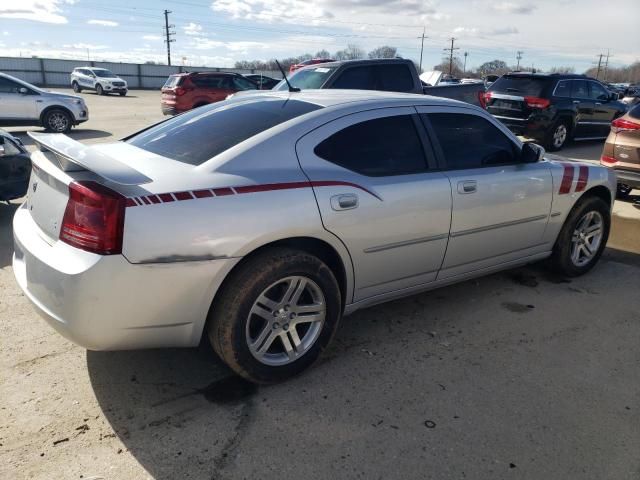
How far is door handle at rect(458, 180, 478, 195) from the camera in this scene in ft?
11.7

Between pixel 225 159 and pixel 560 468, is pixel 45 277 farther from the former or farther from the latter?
pixel 560 468

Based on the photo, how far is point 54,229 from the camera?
2.62m

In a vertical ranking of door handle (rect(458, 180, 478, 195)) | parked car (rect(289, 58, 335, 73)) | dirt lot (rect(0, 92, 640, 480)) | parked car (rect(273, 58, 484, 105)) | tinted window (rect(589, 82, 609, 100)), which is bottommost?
dirt lot (rect(0, 92, 640, 480))

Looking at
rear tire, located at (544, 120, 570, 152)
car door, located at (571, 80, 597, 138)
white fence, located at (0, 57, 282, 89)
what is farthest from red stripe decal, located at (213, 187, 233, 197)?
white fence, located at (0, 57, 282, 89)

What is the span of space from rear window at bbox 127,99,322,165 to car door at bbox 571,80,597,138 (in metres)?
10.9

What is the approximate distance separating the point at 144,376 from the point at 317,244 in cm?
126

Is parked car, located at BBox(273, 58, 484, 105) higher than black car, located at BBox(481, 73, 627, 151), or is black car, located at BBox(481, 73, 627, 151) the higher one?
parked car, located at BBox(273, 58, 484, 105)

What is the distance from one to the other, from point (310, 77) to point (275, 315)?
24.1 ft

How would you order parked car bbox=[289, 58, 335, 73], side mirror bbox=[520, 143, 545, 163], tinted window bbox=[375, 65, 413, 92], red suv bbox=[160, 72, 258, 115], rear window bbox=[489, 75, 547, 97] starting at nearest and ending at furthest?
side mirror bbox=[520, 143, 545, 163] → tinted window bbox=[375, 65, 413, 92] → rear window bbox=[489, 75, 547, 97] → parked car bbox=[289, 58, 335, 73] → red suv bbox=[160, 72, 258, 115]

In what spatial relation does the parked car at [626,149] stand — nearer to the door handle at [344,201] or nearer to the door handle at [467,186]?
the door handle at [467,186]

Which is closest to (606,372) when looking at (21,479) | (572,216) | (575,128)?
(572,216)

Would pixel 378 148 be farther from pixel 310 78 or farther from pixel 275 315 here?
pixel 310 78

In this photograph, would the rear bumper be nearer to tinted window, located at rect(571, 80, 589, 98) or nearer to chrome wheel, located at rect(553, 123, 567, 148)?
chrome wheel, located at rect(553, 123, 567, 148)

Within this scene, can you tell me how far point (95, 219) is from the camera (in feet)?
7.89
